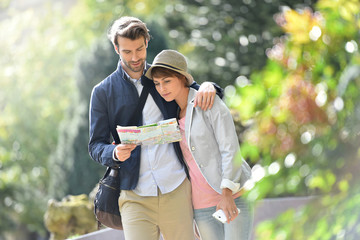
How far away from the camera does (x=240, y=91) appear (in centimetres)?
166

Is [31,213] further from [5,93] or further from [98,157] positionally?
[98,157]

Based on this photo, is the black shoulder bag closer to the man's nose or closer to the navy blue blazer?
the navy blue blazer

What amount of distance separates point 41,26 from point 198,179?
1824 centimetres

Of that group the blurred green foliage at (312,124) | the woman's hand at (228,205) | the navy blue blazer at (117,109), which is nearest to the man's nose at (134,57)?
the navy blue blazer at (117,109)

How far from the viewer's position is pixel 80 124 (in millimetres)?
9031

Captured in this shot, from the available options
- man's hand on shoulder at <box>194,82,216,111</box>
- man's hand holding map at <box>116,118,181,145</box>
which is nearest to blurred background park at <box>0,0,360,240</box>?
man's hand on shoulder at <box>194,82,216,111</box>

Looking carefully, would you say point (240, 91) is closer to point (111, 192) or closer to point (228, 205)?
point (228, 205)

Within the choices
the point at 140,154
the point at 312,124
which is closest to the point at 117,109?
the point at 140,154

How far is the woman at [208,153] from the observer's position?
2996 millimetres

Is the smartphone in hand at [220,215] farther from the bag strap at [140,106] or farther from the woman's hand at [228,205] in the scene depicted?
the bag strap at [140,106]

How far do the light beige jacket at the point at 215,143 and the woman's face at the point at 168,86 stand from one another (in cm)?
10

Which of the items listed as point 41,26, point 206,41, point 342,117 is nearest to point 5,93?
point 41,26

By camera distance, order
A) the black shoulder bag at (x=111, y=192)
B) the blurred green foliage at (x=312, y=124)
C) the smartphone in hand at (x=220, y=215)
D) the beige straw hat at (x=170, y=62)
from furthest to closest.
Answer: the black shoulder bag at (x=111, y=192) < the beige straw hat at (x=170, y=62) < the smartphone in hand at (x=220, y=215) < the blurred green foliage at (x=312, y=124)

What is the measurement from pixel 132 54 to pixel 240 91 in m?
1.47
